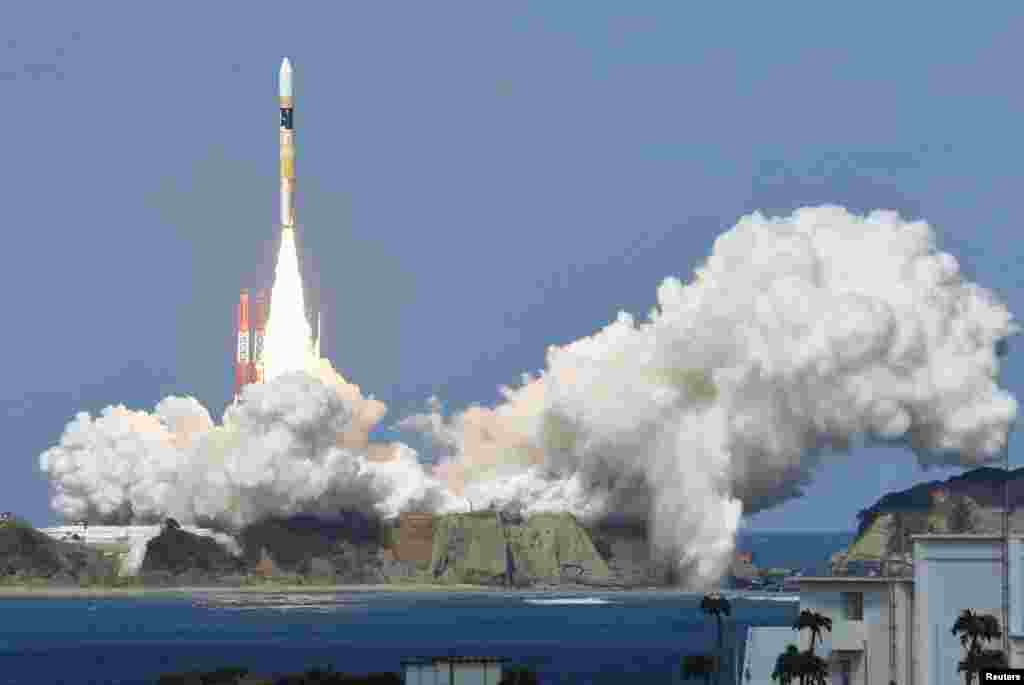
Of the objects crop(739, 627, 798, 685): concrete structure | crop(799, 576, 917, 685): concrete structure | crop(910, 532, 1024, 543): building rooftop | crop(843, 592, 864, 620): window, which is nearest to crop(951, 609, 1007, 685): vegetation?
crop(910, 532, 1024, 543): building rooftop

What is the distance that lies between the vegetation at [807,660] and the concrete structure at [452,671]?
8.28 m

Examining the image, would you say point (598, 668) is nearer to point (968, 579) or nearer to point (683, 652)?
point (683, 652)

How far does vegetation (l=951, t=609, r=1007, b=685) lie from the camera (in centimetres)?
5781

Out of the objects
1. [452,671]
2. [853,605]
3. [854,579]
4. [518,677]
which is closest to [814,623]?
[853,605]

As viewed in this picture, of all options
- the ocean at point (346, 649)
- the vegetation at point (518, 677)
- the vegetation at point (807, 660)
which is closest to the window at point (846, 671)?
the vegetation at point (807, 660)

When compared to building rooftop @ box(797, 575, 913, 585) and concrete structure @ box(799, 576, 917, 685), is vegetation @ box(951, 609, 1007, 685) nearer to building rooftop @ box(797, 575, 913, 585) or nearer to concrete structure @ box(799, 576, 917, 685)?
building rooftop @ box(797, 575, 913, 585)

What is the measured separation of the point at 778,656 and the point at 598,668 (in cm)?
7969

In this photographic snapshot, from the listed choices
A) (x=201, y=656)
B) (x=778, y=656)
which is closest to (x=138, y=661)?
(x=201, y=656)

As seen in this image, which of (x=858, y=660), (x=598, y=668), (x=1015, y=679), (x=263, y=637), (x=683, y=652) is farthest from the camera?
(x=263, y=637)

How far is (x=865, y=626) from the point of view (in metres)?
65.6

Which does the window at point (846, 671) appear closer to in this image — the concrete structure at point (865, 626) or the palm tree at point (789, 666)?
the concrete structure at point (865, 626)

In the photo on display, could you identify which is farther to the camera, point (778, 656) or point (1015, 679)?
point (778, 656)

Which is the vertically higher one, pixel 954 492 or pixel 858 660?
pixel 954 492

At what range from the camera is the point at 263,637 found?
18225cm
